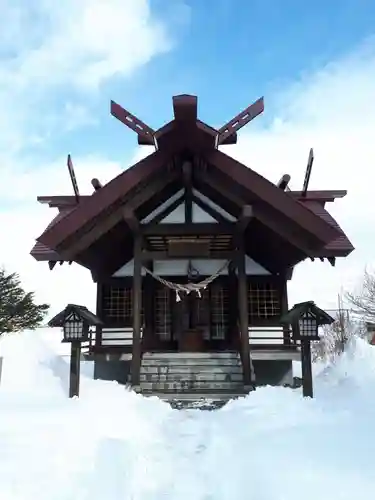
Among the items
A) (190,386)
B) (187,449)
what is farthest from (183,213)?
(187,449)

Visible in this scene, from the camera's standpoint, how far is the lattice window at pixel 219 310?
1305 centimetres

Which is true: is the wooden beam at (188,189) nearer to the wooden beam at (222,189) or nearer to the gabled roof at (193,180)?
the gabled roof at (193,180)

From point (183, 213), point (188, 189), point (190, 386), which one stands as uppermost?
point (188, 189)

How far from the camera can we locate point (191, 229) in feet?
34.2

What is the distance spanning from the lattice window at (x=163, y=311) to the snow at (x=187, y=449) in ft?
16.0

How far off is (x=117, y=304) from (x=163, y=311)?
4.35 feet

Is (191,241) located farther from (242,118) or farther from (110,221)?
(242,118)

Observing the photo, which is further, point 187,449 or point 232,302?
point 232,302

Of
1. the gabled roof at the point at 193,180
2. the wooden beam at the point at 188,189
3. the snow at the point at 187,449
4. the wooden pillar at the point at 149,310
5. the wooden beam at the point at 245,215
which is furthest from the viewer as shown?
the wooden pillar at the point at 149,310

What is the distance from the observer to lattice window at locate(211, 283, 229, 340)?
13047 millimetres

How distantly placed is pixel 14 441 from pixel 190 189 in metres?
7.45

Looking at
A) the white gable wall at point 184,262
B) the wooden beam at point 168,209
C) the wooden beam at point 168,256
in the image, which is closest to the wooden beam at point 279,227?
the wooden beam at point 168,256

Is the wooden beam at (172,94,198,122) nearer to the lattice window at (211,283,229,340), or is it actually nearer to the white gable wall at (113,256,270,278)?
the white gable wall at (113,256,270,278)

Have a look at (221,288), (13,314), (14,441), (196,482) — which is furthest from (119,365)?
(13,314)
